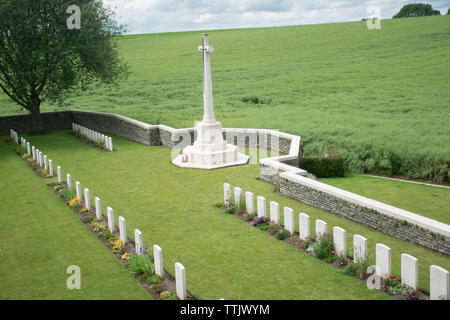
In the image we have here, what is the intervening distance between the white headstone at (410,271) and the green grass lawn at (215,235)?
17.9 inches

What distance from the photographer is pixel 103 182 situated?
14883 mm

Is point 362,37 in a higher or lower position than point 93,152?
higher

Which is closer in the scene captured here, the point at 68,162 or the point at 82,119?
the point at 68,162

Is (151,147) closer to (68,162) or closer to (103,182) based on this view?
(68,162)

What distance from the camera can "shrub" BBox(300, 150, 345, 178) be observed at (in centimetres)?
1589

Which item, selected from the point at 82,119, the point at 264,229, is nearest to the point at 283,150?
the point at 264,229

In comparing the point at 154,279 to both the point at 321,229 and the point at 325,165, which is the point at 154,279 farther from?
the point at 325,165

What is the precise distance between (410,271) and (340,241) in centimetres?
157

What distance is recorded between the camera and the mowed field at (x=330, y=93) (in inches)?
696

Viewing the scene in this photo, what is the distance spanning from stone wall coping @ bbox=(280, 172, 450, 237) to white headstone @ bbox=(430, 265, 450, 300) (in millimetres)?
2030

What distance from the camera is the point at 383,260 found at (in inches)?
294
